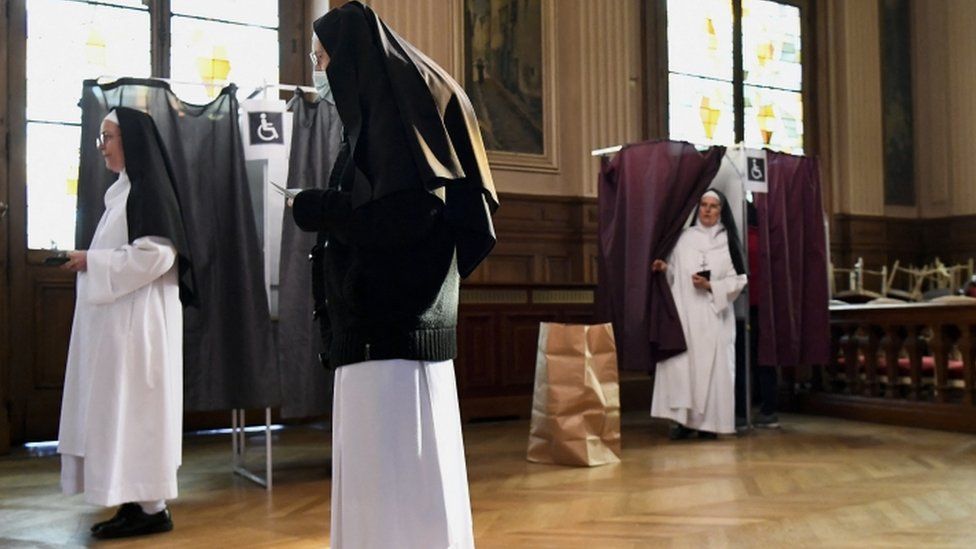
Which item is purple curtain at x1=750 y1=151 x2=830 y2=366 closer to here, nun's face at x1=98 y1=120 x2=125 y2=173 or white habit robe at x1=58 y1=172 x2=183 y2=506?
white habit robe at x1=58 y1=172 x2=183 y2=506

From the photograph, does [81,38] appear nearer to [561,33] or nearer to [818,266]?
[561,33]

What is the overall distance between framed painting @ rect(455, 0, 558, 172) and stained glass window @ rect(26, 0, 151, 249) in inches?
96.5

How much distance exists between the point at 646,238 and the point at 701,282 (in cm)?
43

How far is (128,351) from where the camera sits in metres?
3.39

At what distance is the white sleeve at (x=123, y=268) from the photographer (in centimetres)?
335

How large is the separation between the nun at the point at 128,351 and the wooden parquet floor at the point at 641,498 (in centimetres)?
19

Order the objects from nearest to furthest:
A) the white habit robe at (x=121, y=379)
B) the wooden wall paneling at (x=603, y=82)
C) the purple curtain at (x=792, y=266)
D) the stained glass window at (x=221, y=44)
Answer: the white habit robe at (x=121, y=379) → the purple curtain at (x=792, y=266) → the stained glass window at (x=221, y=44) → the wooden wall paneling at (x=603, y=82)

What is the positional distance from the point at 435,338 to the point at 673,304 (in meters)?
3.85

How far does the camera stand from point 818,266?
638cm

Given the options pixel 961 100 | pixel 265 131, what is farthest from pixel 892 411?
pixel 265 131

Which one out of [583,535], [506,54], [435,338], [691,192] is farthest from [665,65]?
[435,338]

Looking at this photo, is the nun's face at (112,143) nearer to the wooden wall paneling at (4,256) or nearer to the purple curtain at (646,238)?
the wooden wall paneling at (4,256)

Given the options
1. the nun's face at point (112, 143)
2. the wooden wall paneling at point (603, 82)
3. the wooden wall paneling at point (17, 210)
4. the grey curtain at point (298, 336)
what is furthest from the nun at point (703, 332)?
the wooden wall paneling at point (17, 210)

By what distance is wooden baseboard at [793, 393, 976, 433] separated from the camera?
6027 millimetres
